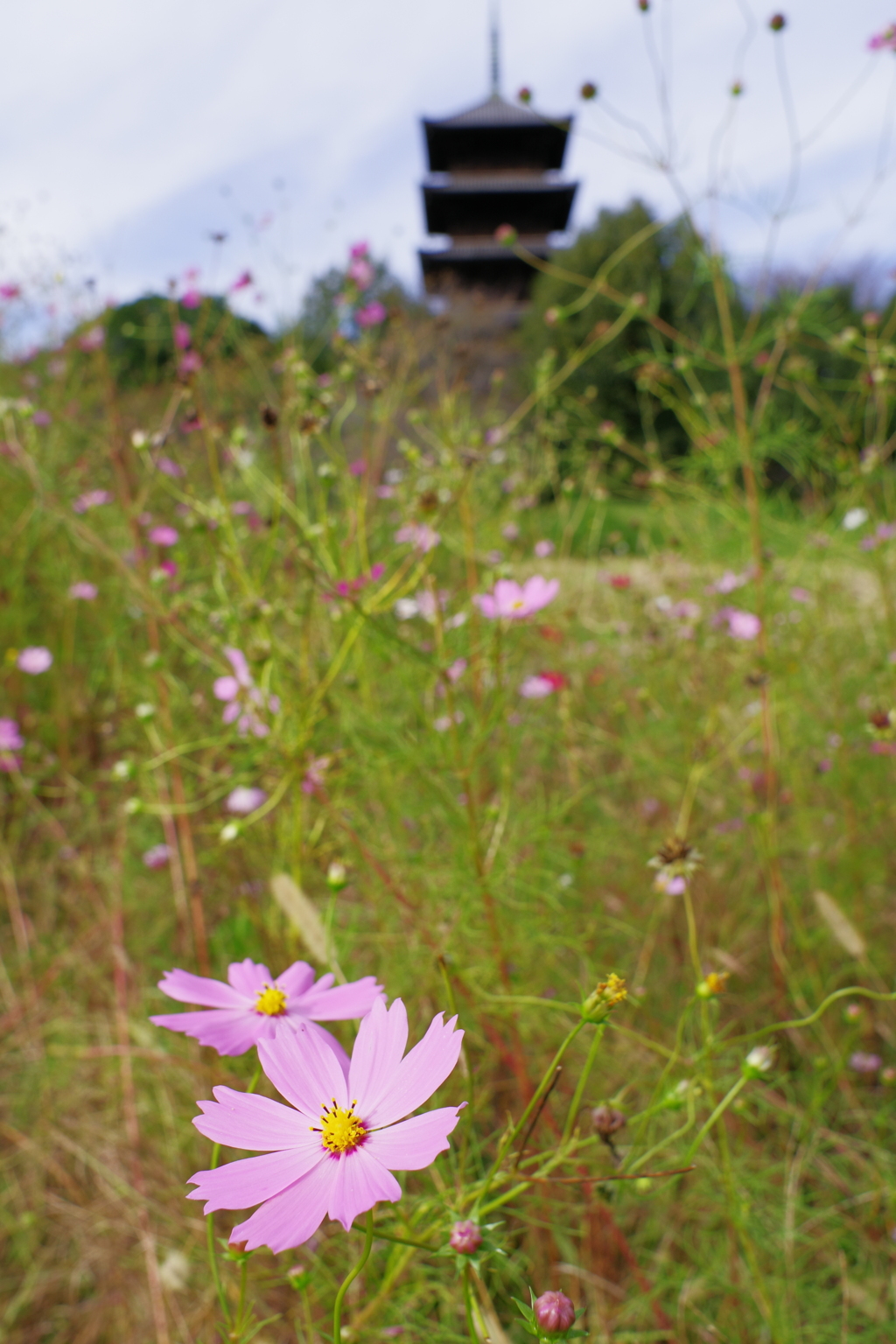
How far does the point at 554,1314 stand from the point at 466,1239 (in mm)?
36

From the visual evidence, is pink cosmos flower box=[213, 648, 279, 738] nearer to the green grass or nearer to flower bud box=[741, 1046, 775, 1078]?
the green grass

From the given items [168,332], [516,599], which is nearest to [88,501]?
[168,332]

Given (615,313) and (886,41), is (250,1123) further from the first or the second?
(615,313)

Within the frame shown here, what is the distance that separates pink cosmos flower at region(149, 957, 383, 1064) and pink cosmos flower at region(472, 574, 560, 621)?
0.33 metres

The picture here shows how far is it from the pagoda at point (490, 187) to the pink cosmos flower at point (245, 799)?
1203 centimetres

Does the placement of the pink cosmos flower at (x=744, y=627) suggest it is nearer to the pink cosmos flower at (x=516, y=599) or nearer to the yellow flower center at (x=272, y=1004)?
the pink cosmos flower at (x=516, y=599)

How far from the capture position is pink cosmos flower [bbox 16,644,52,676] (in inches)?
57.9

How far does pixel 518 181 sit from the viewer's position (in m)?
12.6

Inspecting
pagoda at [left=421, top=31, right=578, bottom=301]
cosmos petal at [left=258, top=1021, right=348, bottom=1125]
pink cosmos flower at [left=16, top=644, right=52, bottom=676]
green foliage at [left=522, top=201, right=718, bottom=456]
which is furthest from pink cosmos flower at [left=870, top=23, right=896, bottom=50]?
pagoda at [left=421, top=31, right=578, bottom=301]

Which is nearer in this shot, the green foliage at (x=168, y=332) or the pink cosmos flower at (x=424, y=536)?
the pink cosmos flower at (x=424, y=536)

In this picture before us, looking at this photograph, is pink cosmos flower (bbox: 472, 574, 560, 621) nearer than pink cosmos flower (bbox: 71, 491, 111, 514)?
Yes

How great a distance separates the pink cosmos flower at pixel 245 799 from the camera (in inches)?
34.0

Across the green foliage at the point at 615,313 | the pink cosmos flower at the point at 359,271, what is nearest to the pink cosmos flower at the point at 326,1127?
the pink cosmos flower at the point at 359,271

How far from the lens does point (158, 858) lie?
1149 millimetres
